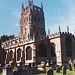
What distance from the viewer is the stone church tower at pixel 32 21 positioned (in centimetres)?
4934

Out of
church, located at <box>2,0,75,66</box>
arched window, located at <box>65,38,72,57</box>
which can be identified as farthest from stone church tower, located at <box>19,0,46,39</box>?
arched window, located at <box>65,38,72,57</box>

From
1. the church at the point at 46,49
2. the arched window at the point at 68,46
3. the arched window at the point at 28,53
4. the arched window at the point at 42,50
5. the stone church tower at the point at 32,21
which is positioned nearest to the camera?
the church at the point at 46,49

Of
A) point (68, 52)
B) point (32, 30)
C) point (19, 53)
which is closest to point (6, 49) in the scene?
point (19, 53)

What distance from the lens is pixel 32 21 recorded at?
166 feet

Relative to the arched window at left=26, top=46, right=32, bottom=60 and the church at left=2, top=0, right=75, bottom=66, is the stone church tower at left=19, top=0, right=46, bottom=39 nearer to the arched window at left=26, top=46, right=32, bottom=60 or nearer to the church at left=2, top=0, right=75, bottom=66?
the church at left=2, top=0, right=75, bottom=66

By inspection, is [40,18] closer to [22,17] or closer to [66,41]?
[22,17]

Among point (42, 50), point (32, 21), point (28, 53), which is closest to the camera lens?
point (42, 50)

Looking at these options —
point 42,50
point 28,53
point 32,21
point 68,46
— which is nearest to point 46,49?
point 42,50

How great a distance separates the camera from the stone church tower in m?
49.3

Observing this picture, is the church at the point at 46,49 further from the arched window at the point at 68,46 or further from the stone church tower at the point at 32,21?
the stone church tower at the point at 32,21

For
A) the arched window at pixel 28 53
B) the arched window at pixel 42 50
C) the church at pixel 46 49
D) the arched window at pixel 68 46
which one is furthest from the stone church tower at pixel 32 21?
the arched window at pixel 68 46

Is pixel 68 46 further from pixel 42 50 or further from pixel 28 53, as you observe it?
pixel 28 53

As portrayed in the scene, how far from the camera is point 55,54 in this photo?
28.6 m

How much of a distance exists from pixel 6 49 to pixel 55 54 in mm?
16720
